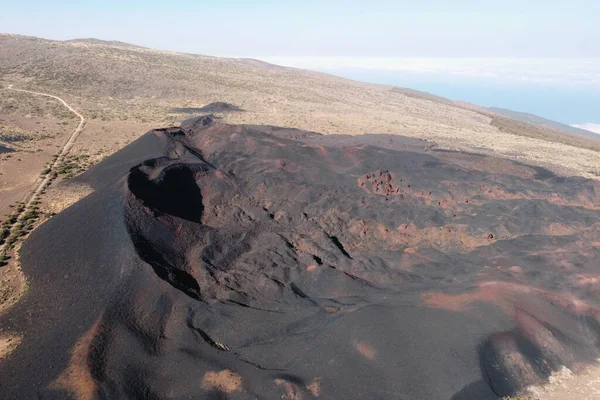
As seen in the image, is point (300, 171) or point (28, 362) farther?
point (300, 171)

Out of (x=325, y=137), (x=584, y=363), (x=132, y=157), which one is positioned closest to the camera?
(x=584, y=363)

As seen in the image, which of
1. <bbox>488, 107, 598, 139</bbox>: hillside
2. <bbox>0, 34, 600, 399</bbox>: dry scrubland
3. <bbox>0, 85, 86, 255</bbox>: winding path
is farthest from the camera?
<bbox>488, 107, 598, 139</bbox>: hillside

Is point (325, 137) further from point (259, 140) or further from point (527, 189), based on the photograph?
point (527, 189)

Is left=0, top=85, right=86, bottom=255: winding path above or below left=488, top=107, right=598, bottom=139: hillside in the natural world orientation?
below

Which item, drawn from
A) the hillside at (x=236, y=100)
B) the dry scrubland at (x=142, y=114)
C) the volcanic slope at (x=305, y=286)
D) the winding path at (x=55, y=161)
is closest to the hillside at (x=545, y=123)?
the hillside at (x=236, y=100)

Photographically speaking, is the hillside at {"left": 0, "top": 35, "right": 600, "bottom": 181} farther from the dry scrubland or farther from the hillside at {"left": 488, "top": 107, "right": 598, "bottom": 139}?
the hillside at {"left": 488, "top": 107, "right": 598, "bottom": 139}

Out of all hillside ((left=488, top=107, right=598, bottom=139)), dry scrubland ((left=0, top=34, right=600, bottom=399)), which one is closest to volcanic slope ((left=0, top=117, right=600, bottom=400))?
dry scrubland ((left=0, top=34, right=600, bottom=399))

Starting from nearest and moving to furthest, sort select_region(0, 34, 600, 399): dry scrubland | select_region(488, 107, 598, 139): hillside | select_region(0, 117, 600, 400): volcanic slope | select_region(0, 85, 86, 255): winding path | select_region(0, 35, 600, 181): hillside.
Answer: select_region(0, 117, 600, 400): volcanic slope
select_region(0, 85, 86, 255): winding path
select_region(0, 34, 600, 399): dry scrubland
select_region(0, 35, 600, 181): hillside
select_region(488, 107, 598, 139): hillside

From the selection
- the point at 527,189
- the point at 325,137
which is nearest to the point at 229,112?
the point at 325,137

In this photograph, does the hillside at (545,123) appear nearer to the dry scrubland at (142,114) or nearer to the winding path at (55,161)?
the dry scrubland at (142,114)
